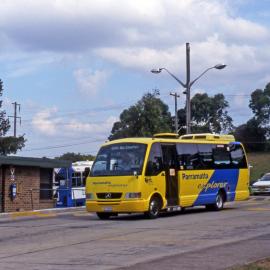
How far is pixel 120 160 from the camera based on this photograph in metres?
Answer: 21.7

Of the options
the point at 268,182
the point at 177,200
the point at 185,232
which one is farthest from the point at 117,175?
the point at 268,182

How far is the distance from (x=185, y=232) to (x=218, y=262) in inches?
210

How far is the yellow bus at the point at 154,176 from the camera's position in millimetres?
21266

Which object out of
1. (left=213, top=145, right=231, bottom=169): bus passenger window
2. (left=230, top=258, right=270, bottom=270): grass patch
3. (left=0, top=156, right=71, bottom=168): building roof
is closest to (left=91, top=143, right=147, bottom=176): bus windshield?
(left=213, top=145, right=231, bottom=169): bus passenger window

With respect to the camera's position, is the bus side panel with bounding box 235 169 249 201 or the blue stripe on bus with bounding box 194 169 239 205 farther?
the bus side panel with bounding box 235 169 249 201

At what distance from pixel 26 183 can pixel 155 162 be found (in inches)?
415

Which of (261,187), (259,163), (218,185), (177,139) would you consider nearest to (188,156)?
(177,139)

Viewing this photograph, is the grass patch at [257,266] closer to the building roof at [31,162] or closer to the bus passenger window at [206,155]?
the bus passenger window at [206,155]

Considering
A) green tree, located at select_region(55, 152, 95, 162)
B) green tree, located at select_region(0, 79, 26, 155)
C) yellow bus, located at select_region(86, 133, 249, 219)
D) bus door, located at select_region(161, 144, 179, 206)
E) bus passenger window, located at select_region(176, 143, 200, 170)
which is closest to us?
yellow bus, located at select_region(86, 133, 249, 219)

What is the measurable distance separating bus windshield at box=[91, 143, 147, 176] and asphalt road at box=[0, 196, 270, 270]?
66.6 inches

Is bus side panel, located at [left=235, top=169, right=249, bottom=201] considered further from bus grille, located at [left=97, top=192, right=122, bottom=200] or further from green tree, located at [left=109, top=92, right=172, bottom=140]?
green tree, located at [left=109, top=92, right=172, bottom=140]

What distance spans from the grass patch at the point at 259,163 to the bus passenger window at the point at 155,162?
212 feet

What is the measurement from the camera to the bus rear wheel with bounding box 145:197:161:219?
70.5 ft

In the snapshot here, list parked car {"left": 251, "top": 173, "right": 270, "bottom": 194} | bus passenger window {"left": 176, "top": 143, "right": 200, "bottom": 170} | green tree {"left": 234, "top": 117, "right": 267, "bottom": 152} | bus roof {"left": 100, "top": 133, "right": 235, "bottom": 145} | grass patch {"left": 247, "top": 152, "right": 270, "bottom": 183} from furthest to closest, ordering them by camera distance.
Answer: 1. green tree {"left": 234, "top": 117, "right": 267, "bottom": 152}
2. grass patch {"left": 247, "top": 152, "right": 270, "bottom": 183}
3. parked car {"left": 251, "top": 173, "right": 270, "bottom": 194}
4. bus passenger window {"left": 176, "top": 143, "right": 200, "bottom": 170}
5. bus roof {"left": 100, "top": 133, "right": 235, "bottom": 145}
